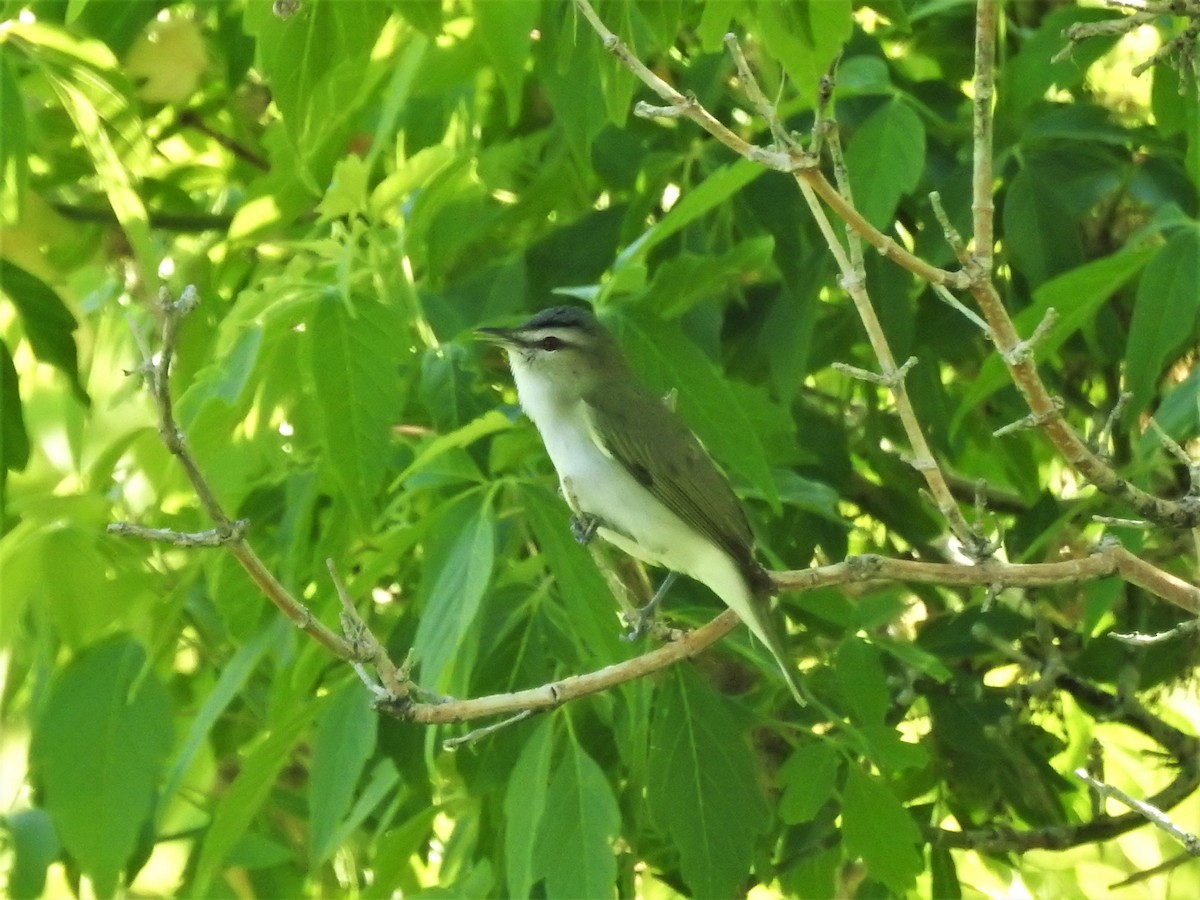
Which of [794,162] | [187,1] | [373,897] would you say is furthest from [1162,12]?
[187,1]

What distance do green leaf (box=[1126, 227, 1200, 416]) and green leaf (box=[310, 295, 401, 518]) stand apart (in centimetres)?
105

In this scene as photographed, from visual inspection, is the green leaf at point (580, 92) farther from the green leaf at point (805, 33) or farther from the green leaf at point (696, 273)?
the green leaf at point (805, 33)

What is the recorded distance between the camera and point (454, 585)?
197cm

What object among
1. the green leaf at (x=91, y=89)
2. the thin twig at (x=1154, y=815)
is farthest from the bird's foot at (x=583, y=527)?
the thin twig at (x=1154, y=815)

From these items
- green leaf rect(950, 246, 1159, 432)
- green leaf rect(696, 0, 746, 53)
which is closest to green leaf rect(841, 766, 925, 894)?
green leaf rect(950, 246, 1159, 432)

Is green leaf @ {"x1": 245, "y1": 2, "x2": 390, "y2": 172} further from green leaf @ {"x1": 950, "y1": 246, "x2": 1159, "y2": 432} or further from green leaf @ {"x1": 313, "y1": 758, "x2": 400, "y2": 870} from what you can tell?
green leaf @ {"x1": 950, "y1": 246, "x2": 1159, "y2": 432}

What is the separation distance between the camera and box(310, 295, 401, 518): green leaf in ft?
6.82

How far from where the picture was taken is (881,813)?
237 cm

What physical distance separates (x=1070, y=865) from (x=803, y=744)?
2.74 ft

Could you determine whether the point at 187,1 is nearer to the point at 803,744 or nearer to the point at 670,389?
the point at 670,389

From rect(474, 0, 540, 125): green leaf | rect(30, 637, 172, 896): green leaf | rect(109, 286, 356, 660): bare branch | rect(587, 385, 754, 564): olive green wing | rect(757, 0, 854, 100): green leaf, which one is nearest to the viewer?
rect(109, 286, 356, 660): bare branch

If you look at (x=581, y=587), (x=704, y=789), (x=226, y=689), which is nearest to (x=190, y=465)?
(x=581, y=587)

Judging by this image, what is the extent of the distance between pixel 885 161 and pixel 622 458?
891mm

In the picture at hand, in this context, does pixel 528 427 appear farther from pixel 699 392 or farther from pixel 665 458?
pixel 665 458
